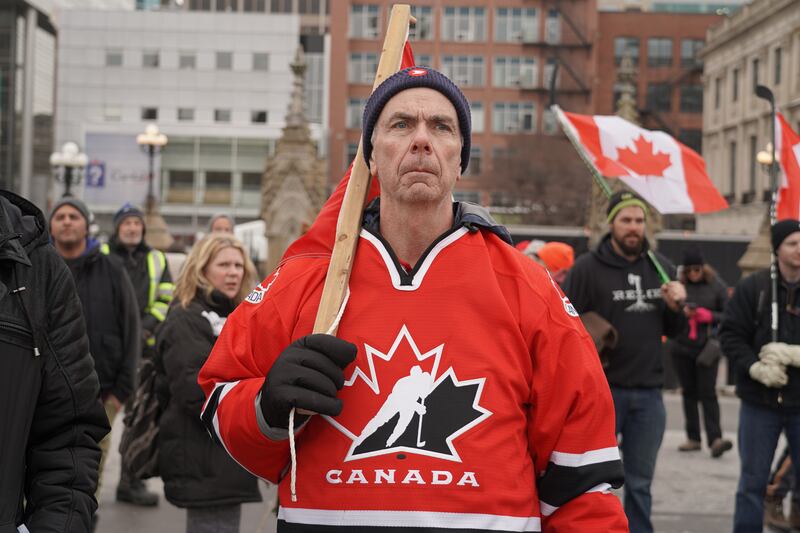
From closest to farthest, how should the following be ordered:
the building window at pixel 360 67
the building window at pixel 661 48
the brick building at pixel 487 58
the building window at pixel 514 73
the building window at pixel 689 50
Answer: the brick building at pixel 487 58 → the building window at pixel 360 67 → the building window at pixel 514 73 → the building window at pixel 689 50 → the building window at pixel 661 48

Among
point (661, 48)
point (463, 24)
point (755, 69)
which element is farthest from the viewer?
point (661, 48)

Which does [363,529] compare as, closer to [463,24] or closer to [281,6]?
[463,24]

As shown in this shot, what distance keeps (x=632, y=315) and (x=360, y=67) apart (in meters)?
69.7

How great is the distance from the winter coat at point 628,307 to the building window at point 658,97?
2884 inches

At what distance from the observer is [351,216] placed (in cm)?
277

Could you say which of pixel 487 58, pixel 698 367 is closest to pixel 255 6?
pixel 487 58

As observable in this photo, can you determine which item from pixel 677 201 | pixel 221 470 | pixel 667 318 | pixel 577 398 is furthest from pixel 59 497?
pixel 677 201

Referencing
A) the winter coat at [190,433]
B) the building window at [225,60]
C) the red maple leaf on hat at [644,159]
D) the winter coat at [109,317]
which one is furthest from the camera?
the building window at [225,60]

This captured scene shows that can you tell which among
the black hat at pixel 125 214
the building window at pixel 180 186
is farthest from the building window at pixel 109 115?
the black hat at pixel 125 214

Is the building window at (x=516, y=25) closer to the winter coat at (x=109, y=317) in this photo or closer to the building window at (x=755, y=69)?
the building window at (x=755, y=69)

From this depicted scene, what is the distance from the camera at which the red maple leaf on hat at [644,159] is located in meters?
7.89

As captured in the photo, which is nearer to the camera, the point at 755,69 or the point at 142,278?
the point at 142,278

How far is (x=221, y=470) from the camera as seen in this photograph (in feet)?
16.3

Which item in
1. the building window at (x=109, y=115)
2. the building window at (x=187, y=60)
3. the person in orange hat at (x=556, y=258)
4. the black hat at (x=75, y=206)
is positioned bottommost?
the person in orange hat at (x=556, y=258)
